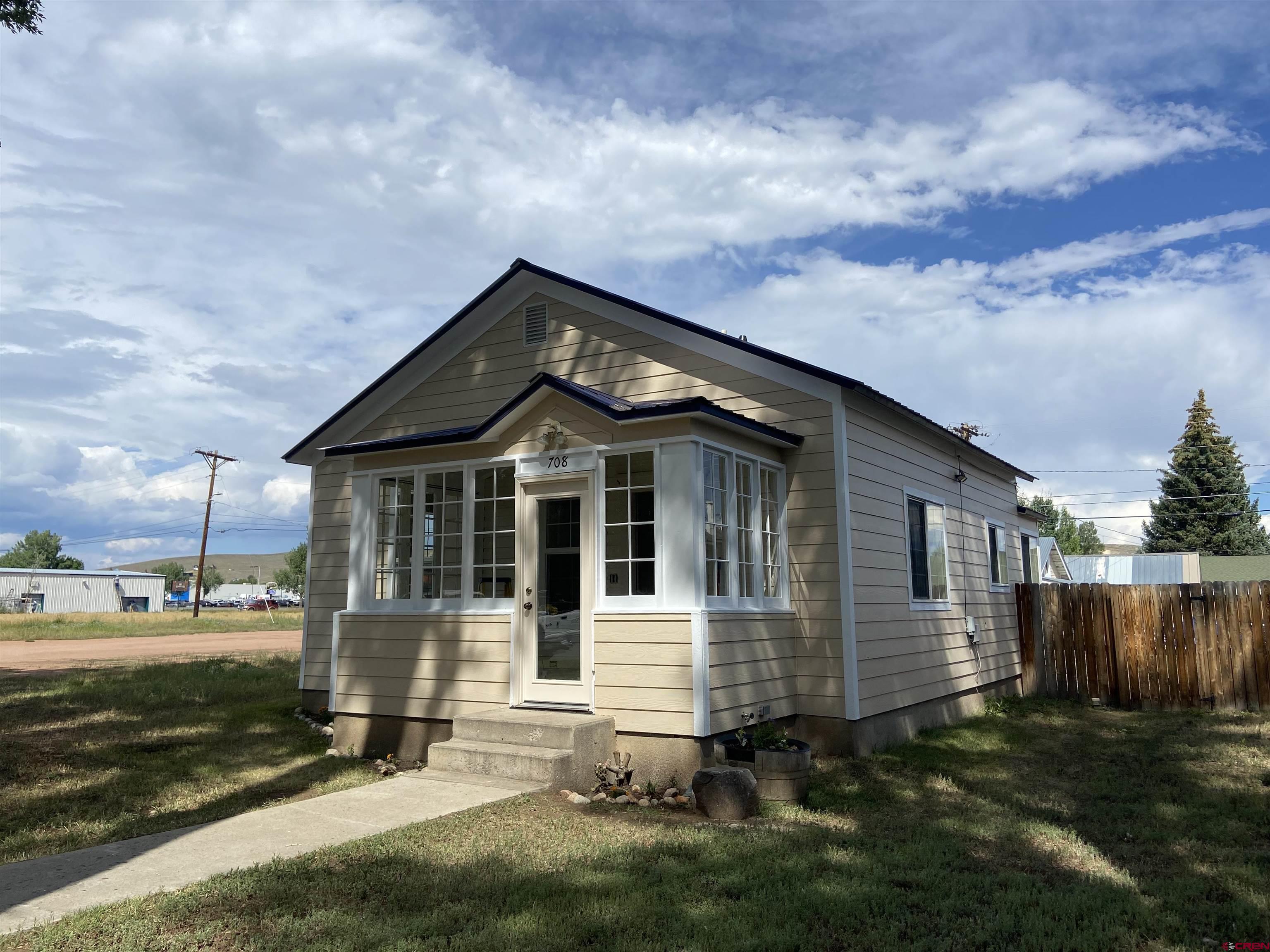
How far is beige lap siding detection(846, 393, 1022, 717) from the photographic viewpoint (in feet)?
30.4

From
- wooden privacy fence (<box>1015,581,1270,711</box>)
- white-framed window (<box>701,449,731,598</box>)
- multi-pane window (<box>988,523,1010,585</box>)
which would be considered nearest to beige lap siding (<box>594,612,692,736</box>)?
white-framed window (<box>701,449,731,598</box>)

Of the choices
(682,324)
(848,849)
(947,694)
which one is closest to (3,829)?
(848,849)

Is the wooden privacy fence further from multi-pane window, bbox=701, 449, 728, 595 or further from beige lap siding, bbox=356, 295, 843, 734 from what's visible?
multi-pane window, bbox=701, 449, 728, 595

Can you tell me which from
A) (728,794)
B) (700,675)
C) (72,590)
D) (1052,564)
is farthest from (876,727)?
(72,590)

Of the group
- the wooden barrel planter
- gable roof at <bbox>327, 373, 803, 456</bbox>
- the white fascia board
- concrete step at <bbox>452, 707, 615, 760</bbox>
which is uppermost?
the white fascia board

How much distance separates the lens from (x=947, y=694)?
37.3ft

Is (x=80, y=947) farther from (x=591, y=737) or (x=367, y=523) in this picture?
(x=367, y=523)

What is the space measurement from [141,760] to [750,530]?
6.53m

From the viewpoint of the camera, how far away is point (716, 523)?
8180 millimetres

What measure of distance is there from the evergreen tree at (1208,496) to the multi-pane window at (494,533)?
4103 centimetres

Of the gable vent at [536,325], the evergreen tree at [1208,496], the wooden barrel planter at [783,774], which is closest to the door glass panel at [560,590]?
the wooden barrel planter at [783,774]

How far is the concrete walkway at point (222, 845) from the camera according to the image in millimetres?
Answer: 4602

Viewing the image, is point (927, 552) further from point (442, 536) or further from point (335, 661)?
point (335, 661)

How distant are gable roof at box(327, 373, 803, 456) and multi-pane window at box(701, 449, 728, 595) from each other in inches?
15.6
